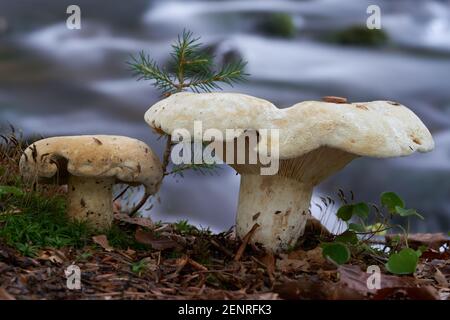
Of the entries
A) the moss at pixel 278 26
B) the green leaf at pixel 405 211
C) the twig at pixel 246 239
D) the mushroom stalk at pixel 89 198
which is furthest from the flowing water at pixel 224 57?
the green leaf at pixel 405 211

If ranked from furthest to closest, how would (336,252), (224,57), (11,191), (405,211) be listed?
(224,57), (405,211), (11,191), (336,252)

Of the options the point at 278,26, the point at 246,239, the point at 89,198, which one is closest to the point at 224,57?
the point at 278,26

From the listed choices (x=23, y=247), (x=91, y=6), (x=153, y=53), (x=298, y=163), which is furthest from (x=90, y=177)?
(x=91, y=6)

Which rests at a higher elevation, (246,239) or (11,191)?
(11,191)

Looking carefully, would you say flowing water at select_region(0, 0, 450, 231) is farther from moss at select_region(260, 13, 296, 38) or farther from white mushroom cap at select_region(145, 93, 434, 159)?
white mushroom cap at select_region(145, 93, 434, 159)

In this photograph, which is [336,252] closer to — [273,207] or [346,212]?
[273,207]

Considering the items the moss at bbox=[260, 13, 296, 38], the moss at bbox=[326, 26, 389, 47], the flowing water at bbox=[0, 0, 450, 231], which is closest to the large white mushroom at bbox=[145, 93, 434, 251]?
the flowing water at bbox=[0, 0, 450, 231]
